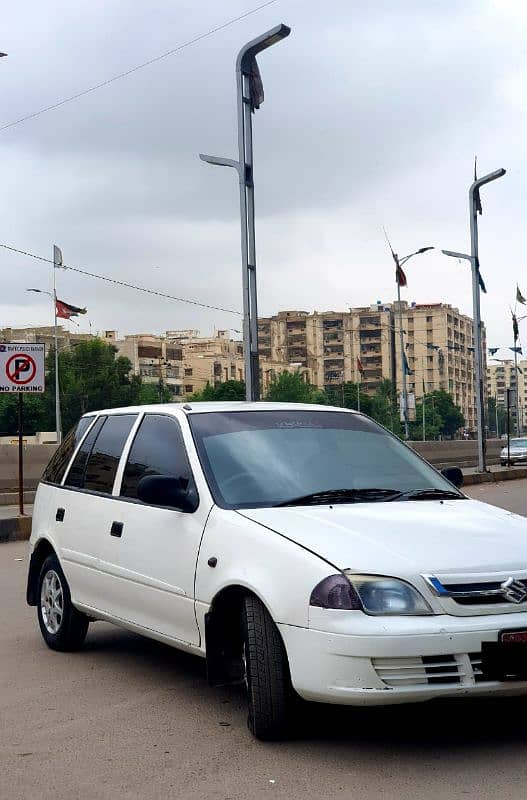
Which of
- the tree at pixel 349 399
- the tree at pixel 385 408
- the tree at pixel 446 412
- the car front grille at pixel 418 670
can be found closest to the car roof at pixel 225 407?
the car front grille at pixel 418 670

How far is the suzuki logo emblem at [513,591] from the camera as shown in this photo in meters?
4.74

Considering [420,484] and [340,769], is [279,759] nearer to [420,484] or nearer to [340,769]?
[340,769]

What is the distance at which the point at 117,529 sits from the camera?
662cm

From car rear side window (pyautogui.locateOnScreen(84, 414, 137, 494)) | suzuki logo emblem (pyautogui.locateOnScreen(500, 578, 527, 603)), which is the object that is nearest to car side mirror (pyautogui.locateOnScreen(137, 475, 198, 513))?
car rear side window (pyautogui.locateOnScreen(84, 414, 137, 494))

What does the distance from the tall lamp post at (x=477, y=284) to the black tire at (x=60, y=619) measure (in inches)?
1135

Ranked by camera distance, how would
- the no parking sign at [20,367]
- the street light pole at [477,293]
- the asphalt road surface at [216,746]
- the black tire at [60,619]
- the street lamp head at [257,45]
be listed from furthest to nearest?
the street light pole at [477,293] < the street lamp head at [257,45] < the no parking sign at [20,367] < the black tire at [60,619] < the asphalt road surface at [216,746]

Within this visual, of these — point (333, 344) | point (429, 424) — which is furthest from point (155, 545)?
point (333, 344)

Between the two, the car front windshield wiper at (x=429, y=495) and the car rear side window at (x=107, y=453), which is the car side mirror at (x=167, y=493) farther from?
the car rear side window at (x=107, y=453)

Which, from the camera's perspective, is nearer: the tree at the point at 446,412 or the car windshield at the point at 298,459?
the car windshield at the point at 298,459

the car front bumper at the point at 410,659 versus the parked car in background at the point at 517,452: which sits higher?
the car front bumper at the point at 410,659

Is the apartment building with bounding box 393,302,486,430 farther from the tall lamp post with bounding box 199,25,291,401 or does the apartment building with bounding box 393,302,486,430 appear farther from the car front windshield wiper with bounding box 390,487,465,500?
the car front windshield wiper with bounding box 390,487,465,500

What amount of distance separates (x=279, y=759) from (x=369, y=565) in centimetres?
89

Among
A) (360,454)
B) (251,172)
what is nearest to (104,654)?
(360,454)

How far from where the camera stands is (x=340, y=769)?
4.72 meters
